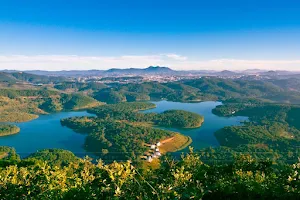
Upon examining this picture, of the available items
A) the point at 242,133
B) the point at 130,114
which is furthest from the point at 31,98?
the point at 242,133

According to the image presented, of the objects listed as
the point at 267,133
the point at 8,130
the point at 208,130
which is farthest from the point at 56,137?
the point at 267,133

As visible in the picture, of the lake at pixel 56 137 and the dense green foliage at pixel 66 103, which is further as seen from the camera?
the dense green foliage at pixel 66 103

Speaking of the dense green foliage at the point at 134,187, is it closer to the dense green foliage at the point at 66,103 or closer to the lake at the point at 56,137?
the lake at the point at 56,137

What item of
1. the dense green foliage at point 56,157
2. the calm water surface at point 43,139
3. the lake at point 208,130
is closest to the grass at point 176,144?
the lake at point 208,130

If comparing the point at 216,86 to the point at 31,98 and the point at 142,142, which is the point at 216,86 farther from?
the point at 142,142

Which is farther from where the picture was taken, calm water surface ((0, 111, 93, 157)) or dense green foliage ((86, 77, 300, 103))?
dense green foliage ((86, 77, 300, 103))

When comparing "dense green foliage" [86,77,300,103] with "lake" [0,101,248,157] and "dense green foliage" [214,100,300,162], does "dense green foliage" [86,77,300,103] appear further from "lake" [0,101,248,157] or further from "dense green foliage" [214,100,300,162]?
"lake" [0,101,248,157]

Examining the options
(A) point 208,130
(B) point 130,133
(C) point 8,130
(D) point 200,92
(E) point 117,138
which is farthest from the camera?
(D) point 200,92

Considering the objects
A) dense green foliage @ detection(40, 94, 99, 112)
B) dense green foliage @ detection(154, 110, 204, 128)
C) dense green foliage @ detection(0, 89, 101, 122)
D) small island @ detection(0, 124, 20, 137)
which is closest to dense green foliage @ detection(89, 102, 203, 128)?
dense green foliage @ detection(154, 110, 204, 128)

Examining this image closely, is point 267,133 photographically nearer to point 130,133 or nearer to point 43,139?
point 130,133
